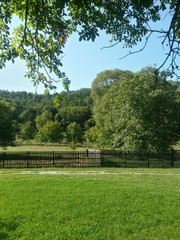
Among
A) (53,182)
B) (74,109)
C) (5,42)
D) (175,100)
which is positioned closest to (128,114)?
(175,100)

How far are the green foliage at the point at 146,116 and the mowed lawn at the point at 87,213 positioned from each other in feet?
58.3

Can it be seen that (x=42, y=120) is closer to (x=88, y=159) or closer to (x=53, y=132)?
(x=53, y=132)

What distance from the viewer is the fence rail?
23344 millimetres

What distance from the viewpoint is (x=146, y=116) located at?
96.7ft

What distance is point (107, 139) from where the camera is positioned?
33.6m

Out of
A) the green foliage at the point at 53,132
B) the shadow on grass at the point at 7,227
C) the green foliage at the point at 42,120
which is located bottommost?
the shadow on grass at the point at 7,227

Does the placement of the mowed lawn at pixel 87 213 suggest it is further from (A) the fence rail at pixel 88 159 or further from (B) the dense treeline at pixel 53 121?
(B) the dense treeline at pixel 53 121

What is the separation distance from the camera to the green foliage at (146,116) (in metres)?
28.5

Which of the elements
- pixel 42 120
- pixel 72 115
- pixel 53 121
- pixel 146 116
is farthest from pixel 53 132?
pixel 146 116

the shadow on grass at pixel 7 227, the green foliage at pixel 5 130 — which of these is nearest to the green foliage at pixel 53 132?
the green foliage at pixel 5 130

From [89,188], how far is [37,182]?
7.49ft

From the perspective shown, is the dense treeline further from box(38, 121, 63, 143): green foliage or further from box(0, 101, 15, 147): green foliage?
box(0, 101, 15, 147): green foliage

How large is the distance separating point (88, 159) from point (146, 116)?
312 inches

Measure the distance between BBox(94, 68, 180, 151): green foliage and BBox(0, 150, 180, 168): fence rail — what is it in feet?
8.95
